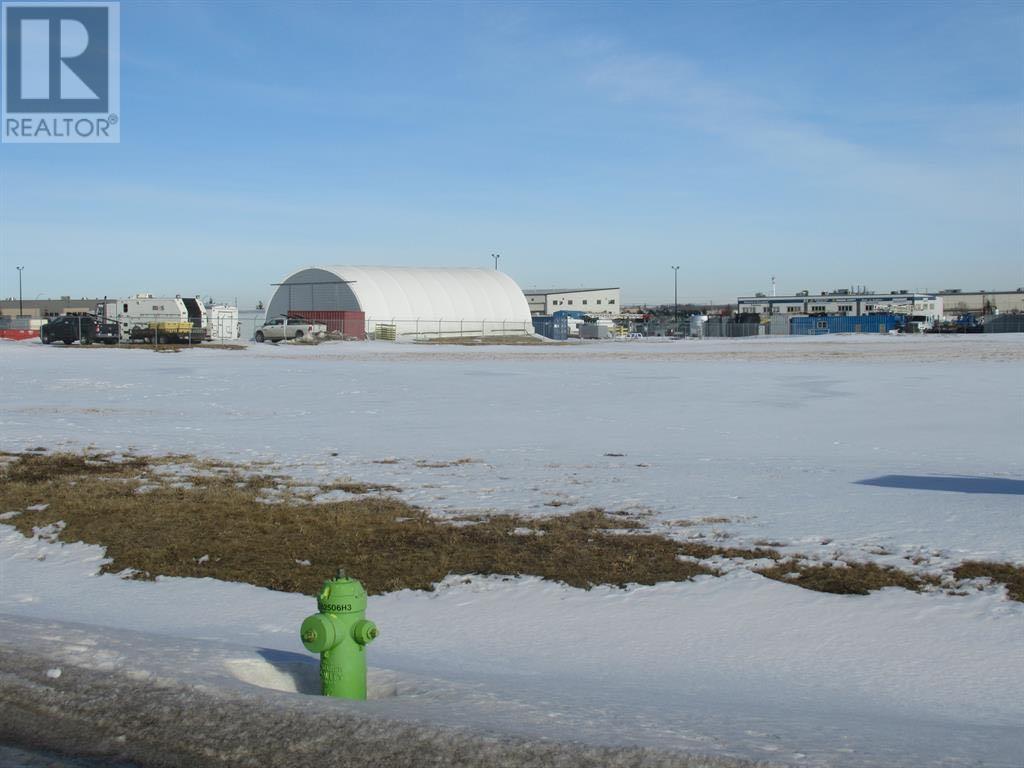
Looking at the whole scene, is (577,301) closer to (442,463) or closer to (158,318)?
(158,318)

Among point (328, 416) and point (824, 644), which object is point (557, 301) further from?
point (824, 644)

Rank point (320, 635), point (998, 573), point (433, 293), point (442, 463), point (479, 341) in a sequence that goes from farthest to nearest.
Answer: point (433, 293)
point (479, 341)
point (442, 463)
point (998, 573)
point (320, 635)

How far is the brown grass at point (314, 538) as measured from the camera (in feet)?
26.6

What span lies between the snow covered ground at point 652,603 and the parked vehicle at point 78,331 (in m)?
35.6

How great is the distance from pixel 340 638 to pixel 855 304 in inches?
5866

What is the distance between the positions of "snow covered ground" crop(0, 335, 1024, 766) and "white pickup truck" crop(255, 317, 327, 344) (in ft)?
143

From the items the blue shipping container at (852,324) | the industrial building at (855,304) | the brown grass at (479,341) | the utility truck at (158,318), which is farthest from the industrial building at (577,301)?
the utility truck at (158,318)

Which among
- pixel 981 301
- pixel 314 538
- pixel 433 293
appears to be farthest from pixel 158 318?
pixel 981 301

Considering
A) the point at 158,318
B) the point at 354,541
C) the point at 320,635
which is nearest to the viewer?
the point at 320,635

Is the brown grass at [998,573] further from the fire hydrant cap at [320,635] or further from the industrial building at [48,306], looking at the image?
the industrial building at [48,306]

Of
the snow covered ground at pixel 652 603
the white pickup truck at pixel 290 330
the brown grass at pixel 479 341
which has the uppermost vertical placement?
the white pickup truck at pixel 290 330

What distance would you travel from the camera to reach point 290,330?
63312 mm

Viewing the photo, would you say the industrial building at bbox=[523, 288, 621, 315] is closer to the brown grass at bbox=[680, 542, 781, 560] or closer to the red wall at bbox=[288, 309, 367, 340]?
the red wall at bbox=[288, 309, 367, 340]

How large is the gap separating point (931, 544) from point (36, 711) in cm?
699
